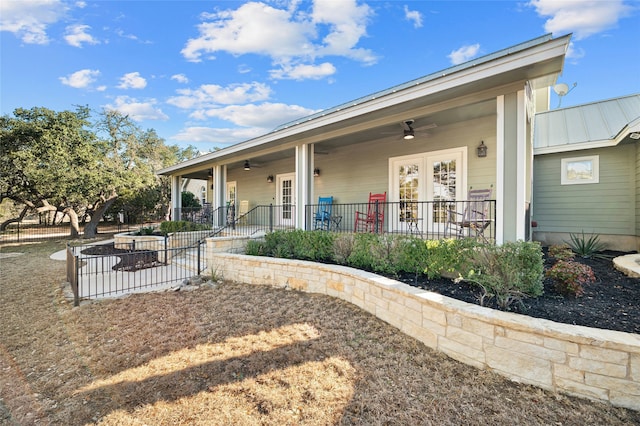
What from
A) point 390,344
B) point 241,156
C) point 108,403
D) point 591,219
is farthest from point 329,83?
point 108,403

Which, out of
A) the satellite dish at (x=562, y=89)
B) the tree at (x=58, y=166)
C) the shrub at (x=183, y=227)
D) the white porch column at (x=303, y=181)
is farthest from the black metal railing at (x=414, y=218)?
the tree at (x=58, y=166)

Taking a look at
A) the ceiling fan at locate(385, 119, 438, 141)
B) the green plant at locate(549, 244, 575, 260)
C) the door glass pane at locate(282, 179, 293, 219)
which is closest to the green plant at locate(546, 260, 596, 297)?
the green plant at locate(549, 244, 575, 260)

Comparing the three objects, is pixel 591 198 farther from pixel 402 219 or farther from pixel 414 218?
pixel 402 219

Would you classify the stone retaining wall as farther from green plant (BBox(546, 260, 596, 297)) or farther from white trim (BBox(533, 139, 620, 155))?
white trim (BBox(533, 139, 620, 155))

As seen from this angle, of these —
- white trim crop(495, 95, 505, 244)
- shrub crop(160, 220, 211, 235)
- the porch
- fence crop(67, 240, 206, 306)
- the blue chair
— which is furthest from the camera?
shrub crop(160, 220, 211, 235)

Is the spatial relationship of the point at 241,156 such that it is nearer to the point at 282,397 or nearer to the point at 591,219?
the point at 282,397

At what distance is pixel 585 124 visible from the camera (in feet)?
24.0

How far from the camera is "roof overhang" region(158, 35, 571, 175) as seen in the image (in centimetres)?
352

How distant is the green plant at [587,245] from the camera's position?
587 centimetres

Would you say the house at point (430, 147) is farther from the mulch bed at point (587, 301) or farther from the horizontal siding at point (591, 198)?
the mulch bed at point (587, 301)

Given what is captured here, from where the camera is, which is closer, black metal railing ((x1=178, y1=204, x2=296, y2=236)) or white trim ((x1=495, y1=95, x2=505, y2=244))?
white trim ((x1=495, y1=95, x2=505, y2=244))

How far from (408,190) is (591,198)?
158 inches

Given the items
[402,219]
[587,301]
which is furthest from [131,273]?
[587,301]

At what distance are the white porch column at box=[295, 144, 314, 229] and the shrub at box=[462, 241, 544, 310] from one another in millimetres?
4225
